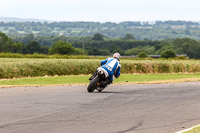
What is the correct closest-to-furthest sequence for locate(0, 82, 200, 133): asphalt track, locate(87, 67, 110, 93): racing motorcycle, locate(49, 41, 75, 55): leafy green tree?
locate(0, 82, 200, 133): asphalt track → locate(87, 67, 110, 93): racing motorcycle → locate(49, 41, 75, 55): leafy green tree

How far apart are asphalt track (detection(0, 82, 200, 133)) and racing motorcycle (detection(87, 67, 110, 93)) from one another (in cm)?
213

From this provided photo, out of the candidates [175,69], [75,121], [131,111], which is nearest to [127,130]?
[75,121]

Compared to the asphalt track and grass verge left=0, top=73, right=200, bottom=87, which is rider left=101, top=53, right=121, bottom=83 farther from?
grass verge left=0, top=73, right=200, bottom=87

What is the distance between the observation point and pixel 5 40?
136m

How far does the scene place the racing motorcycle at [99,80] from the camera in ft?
63.2

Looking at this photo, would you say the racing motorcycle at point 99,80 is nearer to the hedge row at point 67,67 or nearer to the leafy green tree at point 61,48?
the hedge row at point 67,67

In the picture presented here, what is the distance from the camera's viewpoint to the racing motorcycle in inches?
758

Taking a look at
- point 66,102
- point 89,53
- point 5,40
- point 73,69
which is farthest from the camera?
point 89,53

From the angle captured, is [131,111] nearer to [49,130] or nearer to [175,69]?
[49,130]

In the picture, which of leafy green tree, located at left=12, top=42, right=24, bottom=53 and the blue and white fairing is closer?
the blue and white fairing

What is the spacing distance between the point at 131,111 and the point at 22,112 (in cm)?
311

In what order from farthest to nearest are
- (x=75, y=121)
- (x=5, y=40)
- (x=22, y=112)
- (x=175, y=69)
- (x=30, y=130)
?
(x=5, y=40) < (x=175, y=69) < (x=22, y=112) < (x=75, y=121) < (x=30, y=130)

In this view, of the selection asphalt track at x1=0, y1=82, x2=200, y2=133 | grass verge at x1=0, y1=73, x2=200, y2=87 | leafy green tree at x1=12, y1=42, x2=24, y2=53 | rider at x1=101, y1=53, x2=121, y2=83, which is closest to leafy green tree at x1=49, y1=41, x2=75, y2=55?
leafy green tree at x1=12, y1=42, x2=24, y2=53

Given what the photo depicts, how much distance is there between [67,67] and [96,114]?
2735cm
